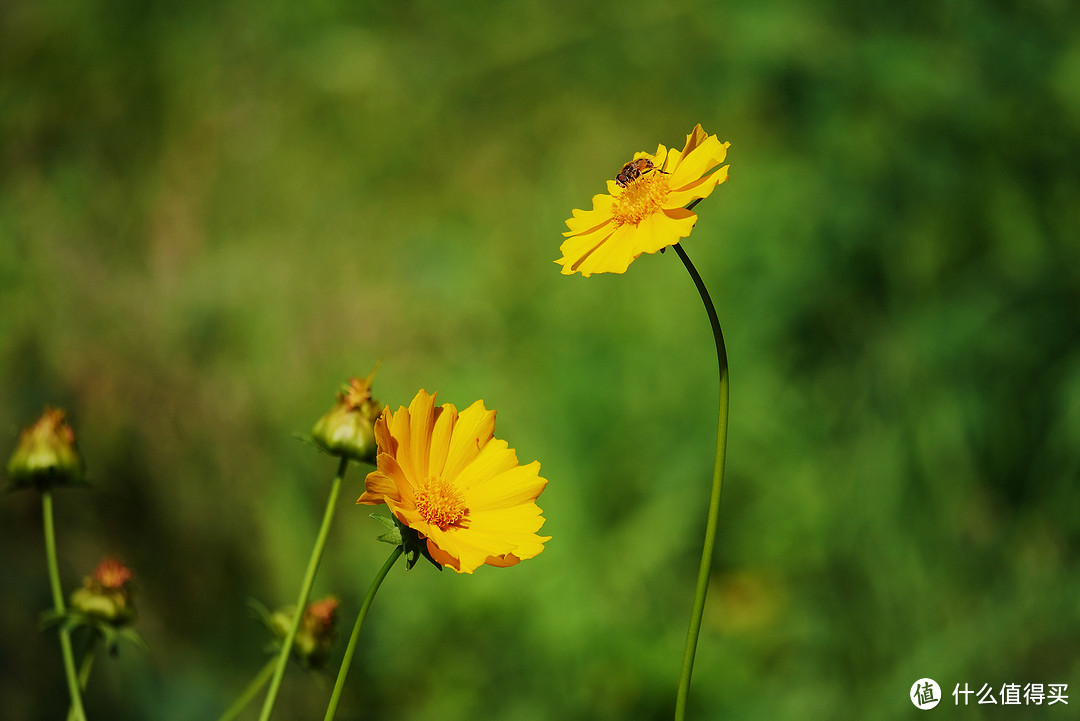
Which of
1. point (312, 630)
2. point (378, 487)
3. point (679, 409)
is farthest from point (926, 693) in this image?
point (378, 487)

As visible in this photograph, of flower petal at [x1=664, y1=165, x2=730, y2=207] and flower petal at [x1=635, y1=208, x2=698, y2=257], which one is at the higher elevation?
flower petal at [x1=664, y1=165, x2=730, y2=207]

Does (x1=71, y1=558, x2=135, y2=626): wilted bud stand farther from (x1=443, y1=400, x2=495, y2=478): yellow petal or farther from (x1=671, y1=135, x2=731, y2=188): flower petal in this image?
Result: (x1=671, y1=135, x2=731, y2=188): flower petal

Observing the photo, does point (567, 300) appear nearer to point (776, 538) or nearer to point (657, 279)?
point (657, 279)

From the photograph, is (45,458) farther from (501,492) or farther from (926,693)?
(926,693)

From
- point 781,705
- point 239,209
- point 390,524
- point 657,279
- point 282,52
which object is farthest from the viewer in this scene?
point 282,52

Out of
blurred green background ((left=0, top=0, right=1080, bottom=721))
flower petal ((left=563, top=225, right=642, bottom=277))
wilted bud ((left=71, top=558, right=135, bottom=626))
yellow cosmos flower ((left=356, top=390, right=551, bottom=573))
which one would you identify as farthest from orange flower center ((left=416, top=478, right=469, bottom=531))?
blurred green background ((left=0, top=0, right=1080, bottom=721))

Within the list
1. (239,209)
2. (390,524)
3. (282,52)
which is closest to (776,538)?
(390,524)
